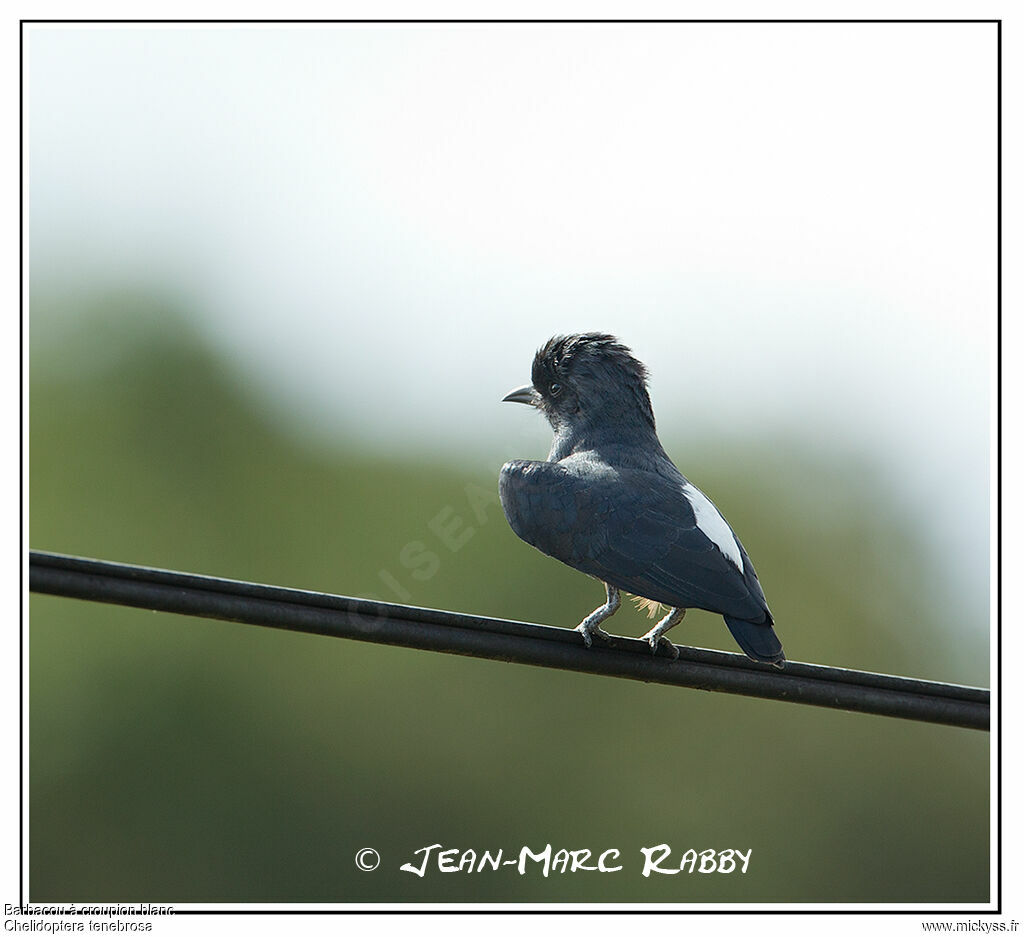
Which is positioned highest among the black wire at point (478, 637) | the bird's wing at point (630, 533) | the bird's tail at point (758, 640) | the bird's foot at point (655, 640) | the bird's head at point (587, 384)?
the bird's head at point (587, 384)

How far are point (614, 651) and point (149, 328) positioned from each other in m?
16.2

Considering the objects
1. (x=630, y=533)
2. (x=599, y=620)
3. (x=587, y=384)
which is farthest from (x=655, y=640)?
(x=587, y=384)

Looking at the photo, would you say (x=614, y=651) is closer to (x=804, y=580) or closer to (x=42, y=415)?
(x=804, y=580)

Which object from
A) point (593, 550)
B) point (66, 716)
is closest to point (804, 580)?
point (66, 716)

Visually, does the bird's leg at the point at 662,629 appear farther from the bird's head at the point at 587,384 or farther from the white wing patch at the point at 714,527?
the bird's head at the point at 587,384

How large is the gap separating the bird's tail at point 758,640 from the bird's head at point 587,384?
5.29 ft

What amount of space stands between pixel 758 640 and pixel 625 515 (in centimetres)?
87

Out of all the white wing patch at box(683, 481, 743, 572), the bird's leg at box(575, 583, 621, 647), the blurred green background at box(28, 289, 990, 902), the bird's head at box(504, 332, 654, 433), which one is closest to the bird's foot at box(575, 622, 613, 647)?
the bird's leg at box(575, 583, 621, 647)

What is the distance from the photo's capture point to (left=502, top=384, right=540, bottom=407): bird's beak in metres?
6.87

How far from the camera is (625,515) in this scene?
5.53 m

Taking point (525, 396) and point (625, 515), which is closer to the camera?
point (625, 515)

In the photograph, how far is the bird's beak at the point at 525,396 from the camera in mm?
6871

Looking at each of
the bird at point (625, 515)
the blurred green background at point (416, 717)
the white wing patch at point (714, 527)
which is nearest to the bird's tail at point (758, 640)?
the bird at point (625, 515)

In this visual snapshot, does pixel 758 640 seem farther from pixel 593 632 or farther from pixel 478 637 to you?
pixel 478 637
